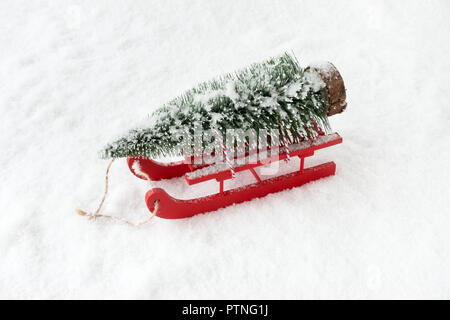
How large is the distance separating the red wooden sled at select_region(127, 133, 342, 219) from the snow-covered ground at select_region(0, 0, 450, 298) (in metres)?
0.04

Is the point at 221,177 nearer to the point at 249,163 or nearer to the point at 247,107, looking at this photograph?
the point at 249,163

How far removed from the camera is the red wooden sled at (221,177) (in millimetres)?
1226

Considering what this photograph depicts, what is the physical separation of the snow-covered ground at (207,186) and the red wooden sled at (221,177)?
35 mm

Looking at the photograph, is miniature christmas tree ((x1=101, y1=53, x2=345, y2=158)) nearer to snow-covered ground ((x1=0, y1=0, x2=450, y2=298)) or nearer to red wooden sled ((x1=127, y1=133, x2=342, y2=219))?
red wooden sled ((x1=127, y1=133, x2=342, y2=219))

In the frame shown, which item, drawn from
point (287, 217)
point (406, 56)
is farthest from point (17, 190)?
point (406, 56)

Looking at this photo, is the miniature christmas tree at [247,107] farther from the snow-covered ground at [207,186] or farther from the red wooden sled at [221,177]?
the snow-covered ground at [207,186]

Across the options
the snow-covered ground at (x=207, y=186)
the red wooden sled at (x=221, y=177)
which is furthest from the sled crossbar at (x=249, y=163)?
the snow-covered ground at (x=207, y=186)

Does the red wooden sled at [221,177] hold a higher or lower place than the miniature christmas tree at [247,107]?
lower

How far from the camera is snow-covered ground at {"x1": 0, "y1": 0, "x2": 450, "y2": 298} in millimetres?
1157

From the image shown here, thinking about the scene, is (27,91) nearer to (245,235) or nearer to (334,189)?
(245,235)

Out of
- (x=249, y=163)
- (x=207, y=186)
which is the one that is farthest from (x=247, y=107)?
(x=207, y=186)

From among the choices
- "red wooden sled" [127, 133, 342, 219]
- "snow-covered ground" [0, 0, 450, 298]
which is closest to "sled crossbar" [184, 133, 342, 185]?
"red wooden sled" [127, 133, 342, 219]

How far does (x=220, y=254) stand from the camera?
1202 millimetres

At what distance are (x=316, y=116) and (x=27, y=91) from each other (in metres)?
1.13
